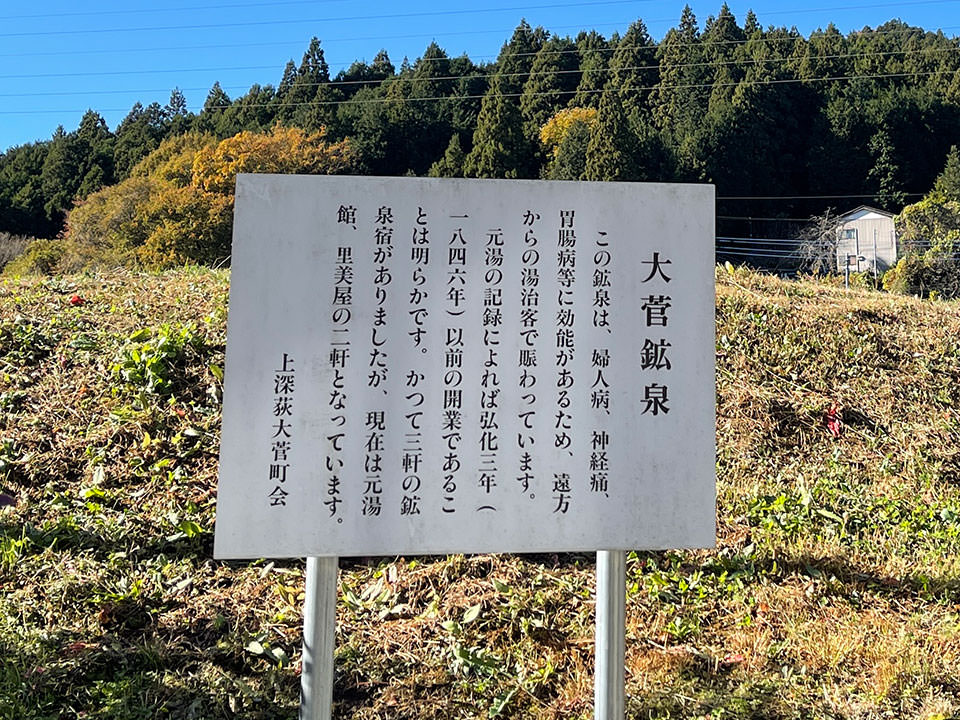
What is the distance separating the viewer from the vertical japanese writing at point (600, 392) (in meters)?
2.17

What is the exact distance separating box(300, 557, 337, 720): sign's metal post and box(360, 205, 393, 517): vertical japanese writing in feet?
0.72

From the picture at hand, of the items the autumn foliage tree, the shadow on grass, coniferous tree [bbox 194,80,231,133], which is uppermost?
coniferous tree [bbox 194,80,231,133]

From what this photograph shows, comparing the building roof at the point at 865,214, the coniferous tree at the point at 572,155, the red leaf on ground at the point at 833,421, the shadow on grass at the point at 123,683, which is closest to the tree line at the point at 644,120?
the coniferous tree at the point at 572,155

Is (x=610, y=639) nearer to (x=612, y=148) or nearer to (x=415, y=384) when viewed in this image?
(x=415, y=384)

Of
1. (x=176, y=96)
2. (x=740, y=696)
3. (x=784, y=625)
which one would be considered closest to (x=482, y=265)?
(x=740, y=696)

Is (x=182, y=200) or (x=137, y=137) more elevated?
(x=137, y=137)

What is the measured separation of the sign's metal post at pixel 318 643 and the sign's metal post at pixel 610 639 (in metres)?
0.74

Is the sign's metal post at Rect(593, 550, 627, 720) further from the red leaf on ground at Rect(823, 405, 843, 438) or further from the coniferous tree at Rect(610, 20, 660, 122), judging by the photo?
the coniferous tree at Rect(610, 20, 660, 122)

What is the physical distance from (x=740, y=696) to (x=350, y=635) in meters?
1.33

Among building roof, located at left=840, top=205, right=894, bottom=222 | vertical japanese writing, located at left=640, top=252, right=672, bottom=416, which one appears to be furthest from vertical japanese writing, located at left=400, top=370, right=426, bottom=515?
building roof, located at left=840, top=205, right=894, bottom=222

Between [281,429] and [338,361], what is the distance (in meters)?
0.23

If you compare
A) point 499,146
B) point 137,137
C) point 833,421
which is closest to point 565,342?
point 833,421

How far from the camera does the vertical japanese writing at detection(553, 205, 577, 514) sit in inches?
85.0

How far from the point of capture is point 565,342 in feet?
7.11
